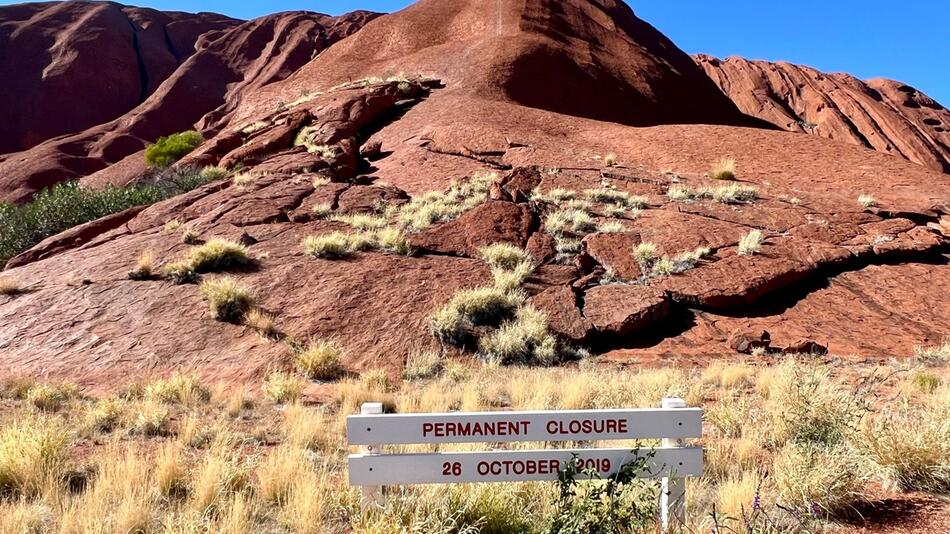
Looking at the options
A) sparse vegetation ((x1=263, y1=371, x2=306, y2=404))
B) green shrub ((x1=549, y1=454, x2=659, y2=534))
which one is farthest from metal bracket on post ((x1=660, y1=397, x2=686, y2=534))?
sparse vegetation ((x1=263, y1=371, x2=306, y2=404))

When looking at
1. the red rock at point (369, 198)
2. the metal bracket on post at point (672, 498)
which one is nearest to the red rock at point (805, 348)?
the metal bracket on post at point (672, 498)

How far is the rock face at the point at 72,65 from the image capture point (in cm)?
5475

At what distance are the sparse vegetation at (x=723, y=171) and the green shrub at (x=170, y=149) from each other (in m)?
26.1

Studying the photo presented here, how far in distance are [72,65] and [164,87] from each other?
11348 mm

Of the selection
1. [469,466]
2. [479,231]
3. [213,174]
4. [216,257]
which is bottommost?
[469,466]

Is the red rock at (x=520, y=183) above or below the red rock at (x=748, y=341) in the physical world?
A: above

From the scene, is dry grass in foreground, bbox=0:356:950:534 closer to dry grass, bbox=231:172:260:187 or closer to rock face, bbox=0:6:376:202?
dry grass, bbox=231:172:260:187

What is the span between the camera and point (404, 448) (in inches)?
199

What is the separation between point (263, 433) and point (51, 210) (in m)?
18.3

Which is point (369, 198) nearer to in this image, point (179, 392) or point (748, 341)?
point (179, 392)

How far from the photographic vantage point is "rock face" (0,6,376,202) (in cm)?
4116

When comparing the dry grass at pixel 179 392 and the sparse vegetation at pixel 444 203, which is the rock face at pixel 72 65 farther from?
the dry grass at pixel 179 392

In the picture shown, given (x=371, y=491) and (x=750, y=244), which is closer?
(x=371, y=491)

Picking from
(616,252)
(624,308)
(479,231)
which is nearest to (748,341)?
(624,308)
